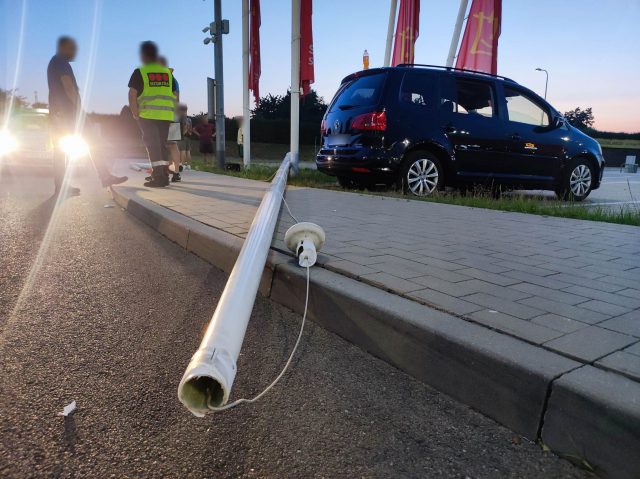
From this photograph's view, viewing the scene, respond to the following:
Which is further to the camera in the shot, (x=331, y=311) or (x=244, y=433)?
(x=331, y=311)

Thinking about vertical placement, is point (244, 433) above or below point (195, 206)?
below

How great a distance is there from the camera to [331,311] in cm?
263

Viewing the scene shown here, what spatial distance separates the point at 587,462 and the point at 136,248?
379 centimetres

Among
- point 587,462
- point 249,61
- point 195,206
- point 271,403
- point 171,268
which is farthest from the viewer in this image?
point 249,61

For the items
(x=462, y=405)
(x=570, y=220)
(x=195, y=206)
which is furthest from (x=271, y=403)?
(x=570, y=220)

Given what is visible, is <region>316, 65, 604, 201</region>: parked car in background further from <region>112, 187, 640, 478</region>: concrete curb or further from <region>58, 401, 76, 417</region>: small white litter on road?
<region>58, 401, 76, 417</region>: small white litter on road

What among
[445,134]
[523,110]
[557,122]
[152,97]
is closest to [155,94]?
[152,97]

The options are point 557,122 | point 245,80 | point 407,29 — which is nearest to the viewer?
point 557,122

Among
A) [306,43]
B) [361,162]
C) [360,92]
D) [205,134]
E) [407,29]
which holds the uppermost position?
[407,29]

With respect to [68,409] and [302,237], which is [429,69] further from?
[68,409]

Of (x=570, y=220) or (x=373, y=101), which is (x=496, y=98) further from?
(x=570, y=220)

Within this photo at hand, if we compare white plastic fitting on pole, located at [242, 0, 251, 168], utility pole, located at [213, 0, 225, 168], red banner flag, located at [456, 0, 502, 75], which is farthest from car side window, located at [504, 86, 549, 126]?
utility pole, located at [213, 0, 225, 168]

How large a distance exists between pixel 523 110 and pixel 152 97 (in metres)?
5.74

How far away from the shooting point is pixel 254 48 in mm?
13648
